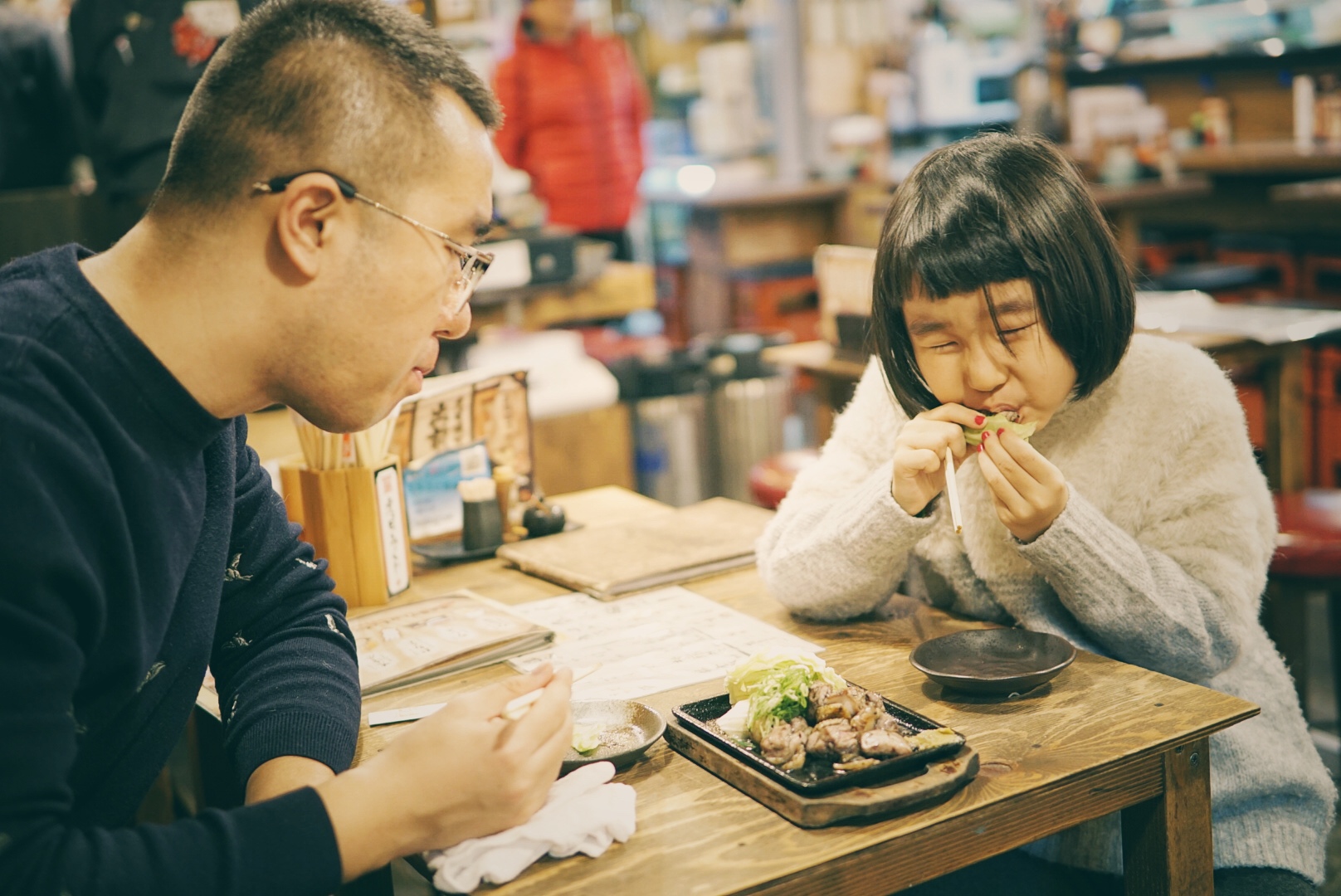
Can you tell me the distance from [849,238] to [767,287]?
593 mm

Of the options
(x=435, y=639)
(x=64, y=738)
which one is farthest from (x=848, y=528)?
(x=64, y=738)

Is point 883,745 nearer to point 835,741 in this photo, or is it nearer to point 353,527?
point 835,741

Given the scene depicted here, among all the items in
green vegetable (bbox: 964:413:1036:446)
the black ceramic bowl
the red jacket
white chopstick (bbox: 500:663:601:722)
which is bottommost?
the black ceramic bowl

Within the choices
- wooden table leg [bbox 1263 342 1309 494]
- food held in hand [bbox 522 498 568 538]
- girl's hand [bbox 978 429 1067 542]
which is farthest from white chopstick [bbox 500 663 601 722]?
wooden table leg [bbox 1263 342 1309 494]

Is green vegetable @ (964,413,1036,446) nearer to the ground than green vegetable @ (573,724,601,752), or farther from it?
farther from it

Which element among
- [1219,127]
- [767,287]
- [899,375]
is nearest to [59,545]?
[899,375]

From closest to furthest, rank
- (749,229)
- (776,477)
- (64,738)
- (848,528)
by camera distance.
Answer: (64,738) < (848,528) < (776,477) < (749,229)

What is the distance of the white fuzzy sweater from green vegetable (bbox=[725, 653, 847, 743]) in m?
0.32

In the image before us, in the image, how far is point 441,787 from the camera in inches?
43.9

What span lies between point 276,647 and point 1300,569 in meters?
2.15

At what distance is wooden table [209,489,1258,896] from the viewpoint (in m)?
1.10

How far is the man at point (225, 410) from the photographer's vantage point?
101 centimetres

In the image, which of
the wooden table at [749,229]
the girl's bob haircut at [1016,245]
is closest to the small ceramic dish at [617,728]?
the girl's bob haircut at [1016,245]

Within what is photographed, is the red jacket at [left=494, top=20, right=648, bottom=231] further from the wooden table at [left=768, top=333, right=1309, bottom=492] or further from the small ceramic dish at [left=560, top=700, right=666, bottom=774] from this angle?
the small ceramic dish at [left=560, top=700, right=666, bottom=774]
